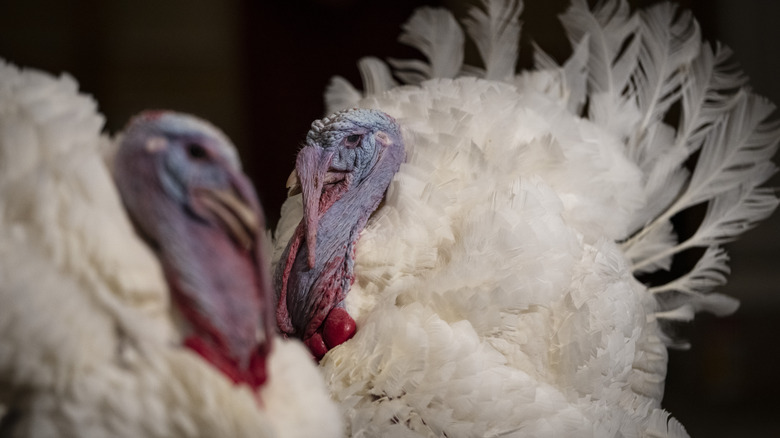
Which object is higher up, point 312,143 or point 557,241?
point 312,143

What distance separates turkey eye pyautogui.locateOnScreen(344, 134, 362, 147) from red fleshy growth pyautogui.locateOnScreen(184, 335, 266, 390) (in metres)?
0.63

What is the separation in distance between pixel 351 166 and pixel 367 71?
593 mm

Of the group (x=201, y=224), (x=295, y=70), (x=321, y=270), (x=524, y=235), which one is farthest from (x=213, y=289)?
(x=295, y=70)

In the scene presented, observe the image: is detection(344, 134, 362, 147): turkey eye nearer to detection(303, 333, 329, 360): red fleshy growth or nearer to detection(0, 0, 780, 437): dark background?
detection(303, 333, 329, 360): red fleshy growth

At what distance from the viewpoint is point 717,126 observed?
1.67 m

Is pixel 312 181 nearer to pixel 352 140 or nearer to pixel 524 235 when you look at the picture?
pixel 352 140

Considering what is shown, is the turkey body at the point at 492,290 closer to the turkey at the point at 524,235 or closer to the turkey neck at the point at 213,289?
the turkey at the point at 524,235

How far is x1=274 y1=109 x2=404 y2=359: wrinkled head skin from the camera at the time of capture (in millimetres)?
1237

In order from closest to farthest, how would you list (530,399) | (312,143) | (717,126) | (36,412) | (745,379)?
(36,412) < (530,399) < (312,143) < (717,126) < (745,379)

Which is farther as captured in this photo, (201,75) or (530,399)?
(201,75)

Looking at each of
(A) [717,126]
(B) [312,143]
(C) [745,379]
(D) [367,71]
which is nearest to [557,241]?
(B) [312,143]

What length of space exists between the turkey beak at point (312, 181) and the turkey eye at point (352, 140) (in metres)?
Result: 0.04

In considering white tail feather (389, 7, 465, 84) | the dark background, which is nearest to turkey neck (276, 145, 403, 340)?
the dark background

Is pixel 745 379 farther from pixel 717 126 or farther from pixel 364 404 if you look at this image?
pixel 364 404
